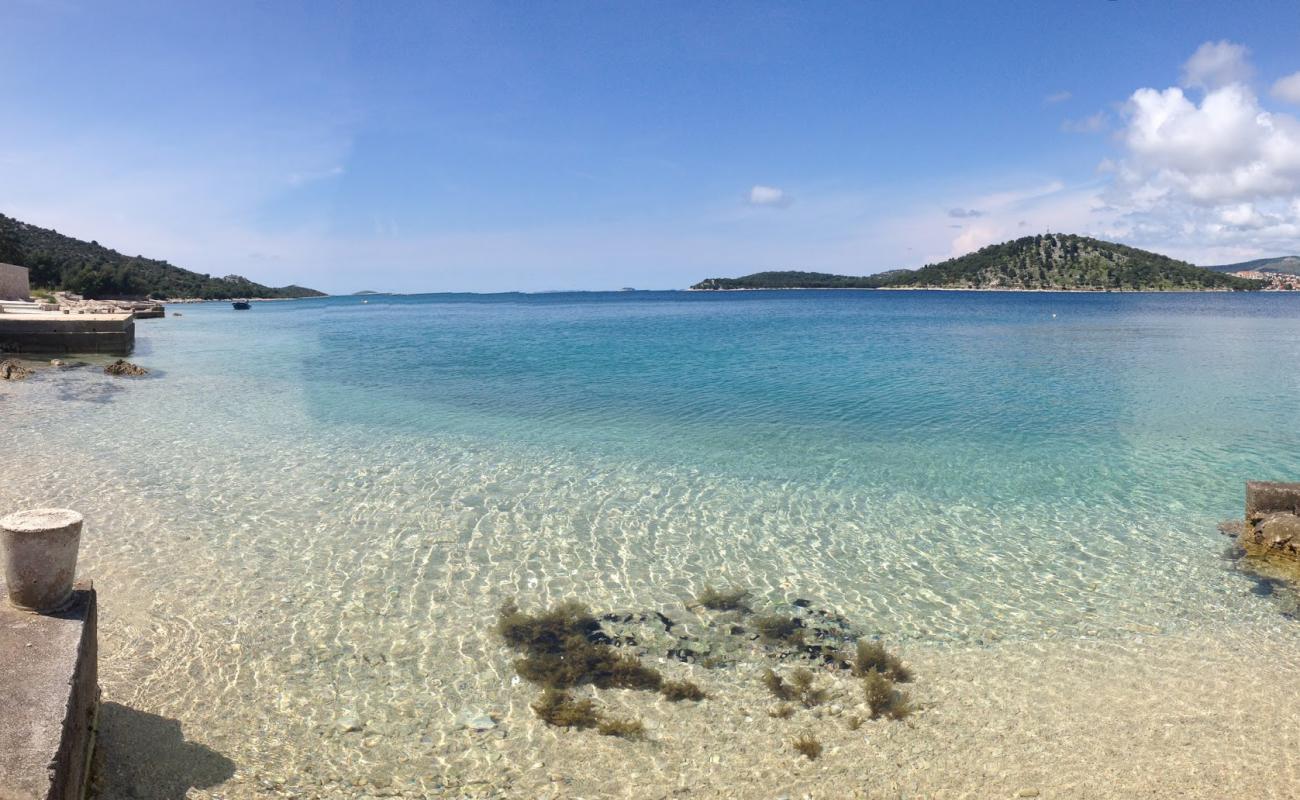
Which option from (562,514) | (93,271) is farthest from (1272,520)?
(93,271)

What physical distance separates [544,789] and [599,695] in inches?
46.4

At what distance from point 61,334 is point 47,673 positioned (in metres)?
33.7

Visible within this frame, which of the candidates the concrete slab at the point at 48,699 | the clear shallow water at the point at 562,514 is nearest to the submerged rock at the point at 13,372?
the clear shallow water at the point at 562,514

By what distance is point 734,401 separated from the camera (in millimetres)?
20750

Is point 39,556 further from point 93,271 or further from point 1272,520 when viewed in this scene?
point 93,271

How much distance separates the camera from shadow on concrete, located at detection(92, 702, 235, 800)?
4.62 meters

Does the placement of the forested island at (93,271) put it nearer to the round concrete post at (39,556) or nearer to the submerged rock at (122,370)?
the submerged rock at (122,370)

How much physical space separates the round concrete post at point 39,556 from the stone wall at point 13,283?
5273cm

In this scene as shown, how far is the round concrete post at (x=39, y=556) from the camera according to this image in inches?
185

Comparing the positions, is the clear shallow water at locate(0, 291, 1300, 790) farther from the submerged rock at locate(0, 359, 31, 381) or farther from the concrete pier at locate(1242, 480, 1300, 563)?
the submerged rock at locate(0, 359, 31, 381)

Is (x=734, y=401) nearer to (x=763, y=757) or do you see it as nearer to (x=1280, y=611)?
(x=1280, y=611)

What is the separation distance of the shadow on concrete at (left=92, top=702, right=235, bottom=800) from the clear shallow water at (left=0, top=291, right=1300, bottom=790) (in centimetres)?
23

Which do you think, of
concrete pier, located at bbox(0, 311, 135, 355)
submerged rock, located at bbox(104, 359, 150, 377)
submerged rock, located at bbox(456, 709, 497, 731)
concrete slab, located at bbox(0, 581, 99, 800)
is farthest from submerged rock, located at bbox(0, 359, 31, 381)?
submerged rock, located at bbox(456, 709, 497, 731)

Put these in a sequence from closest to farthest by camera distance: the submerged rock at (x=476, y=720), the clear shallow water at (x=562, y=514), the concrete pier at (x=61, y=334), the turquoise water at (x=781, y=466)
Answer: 1. the submerged rock at (x=476, y=720)
2. the clear shallow water at (x=562, y=514)
3. the turquoise water at (x=781, y=466)
4. the concrete pier at (x=61, y=334)
